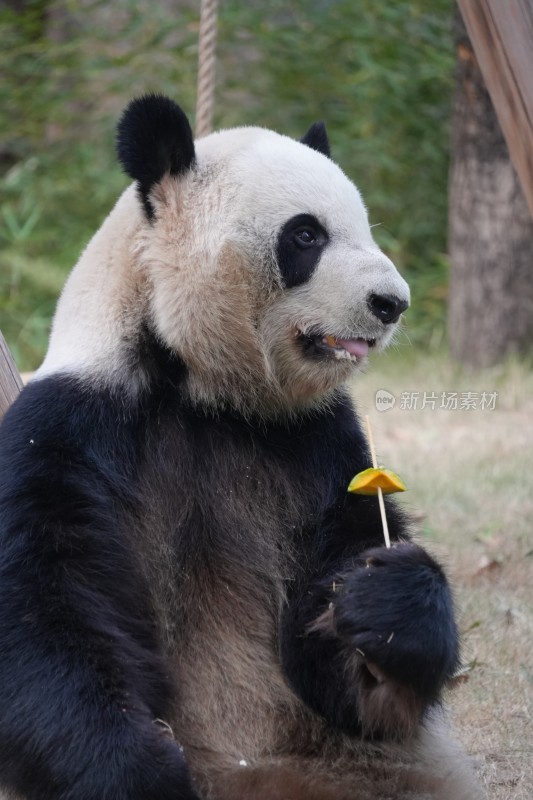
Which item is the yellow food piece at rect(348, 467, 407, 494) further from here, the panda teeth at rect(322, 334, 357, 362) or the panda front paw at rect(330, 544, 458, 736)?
the panda teeth at rect(322, 334, 357, 362)

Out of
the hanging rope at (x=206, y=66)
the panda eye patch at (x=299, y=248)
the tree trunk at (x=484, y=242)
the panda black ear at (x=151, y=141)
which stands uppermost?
the panda black ear at (x=151, y=141)

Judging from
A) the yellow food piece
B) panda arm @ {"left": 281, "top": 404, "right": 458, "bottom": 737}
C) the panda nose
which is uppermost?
the panda nose

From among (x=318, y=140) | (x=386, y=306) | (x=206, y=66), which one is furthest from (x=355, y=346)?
(x=206, y=66)

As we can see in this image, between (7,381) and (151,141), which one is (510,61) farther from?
(7,381)

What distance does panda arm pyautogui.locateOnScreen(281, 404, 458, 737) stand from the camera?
9.13 ft

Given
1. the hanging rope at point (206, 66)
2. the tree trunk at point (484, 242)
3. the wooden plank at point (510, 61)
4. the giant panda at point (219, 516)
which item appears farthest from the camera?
the tree trunk at point (484, 242)

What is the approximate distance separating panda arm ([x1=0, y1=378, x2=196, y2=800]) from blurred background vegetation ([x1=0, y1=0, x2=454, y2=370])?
6.42 meters

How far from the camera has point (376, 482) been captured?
3.03 meters

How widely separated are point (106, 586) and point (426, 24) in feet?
26.8

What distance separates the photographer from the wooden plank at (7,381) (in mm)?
3709

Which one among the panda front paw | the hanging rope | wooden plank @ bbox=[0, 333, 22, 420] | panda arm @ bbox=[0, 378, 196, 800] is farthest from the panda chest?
the hanging rope

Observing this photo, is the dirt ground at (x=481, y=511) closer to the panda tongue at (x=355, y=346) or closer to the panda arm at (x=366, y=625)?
the panda arm at (x=366, y=625)

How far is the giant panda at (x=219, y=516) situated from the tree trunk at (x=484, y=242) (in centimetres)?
569

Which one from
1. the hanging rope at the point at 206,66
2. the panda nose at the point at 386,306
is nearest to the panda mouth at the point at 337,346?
the panda nose at the point at 386,306
